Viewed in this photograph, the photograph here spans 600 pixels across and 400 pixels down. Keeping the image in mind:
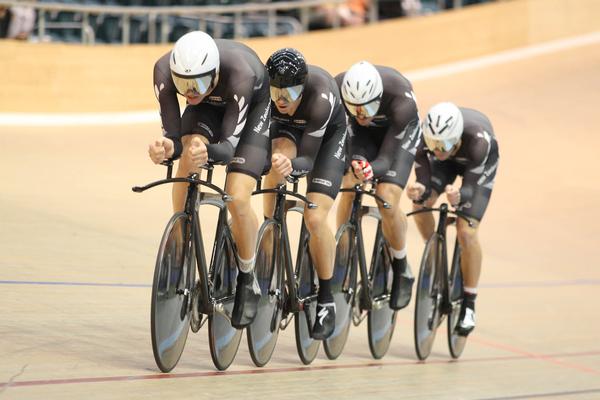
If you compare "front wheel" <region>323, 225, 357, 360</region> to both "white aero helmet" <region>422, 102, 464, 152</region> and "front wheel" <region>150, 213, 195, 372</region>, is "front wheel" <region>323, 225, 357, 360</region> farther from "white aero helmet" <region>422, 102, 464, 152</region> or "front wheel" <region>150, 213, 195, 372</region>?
"front wheel" <region>150, 213, 195, 372</region>

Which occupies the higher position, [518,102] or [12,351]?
[12,351]

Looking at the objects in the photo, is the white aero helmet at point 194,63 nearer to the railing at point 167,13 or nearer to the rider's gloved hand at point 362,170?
the rider's gloved hand at point 362,170

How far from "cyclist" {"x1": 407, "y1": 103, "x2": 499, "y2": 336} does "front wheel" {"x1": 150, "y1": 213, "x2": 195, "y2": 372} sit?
80.4 inches

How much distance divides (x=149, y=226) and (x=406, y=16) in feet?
25.6

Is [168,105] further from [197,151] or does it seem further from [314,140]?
[314,140]

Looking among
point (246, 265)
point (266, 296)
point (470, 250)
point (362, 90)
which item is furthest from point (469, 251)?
point (246, 265)

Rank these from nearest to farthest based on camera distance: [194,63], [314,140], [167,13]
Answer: [194,63]
[314,140]
[167,13]

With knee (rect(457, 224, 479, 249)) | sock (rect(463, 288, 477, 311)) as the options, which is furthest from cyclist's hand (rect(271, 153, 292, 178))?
sock (rect(463, 288, 477, 311))

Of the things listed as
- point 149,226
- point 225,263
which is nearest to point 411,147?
point 225,263

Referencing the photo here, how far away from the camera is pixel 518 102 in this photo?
554 inches

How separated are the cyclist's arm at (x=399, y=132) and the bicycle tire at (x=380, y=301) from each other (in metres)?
0.46

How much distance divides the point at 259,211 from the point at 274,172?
14.1 feet

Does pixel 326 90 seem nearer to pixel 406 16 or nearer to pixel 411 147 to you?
pixel 411 147

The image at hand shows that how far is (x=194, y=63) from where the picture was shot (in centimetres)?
416
